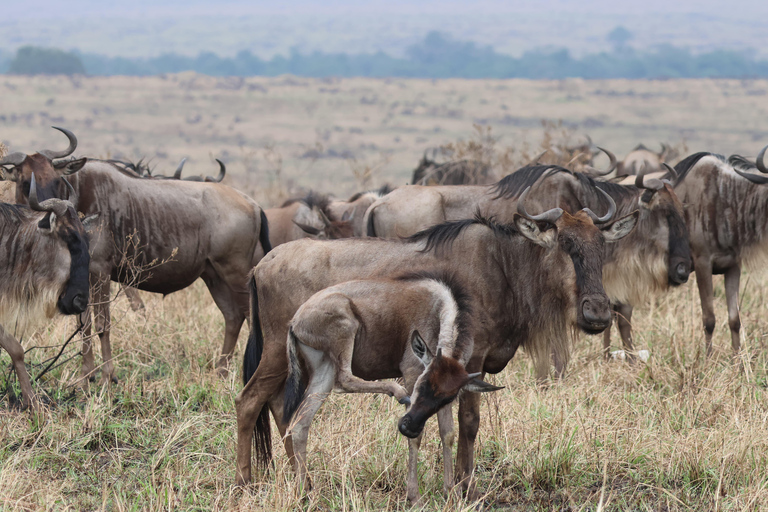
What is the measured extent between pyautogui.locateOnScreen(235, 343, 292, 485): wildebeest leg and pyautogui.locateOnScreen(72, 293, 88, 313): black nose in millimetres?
1615

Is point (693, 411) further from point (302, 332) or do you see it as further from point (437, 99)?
point (437, 99)

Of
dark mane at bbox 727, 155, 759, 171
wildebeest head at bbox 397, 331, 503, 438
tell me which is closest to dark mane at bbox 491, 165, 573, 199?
dark mane at bbox 727, 155, 759, 171

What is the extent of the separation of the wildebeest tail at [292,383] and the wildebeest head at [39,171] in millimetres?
2808

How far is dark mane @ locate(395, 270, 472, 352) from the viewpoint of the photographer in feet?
12.7

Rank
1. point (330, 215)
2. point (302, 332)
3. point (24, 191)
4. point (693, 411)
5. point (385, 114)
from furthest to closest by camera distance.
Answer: point (385, 114) < point (330, 215) < point (24, 191) < point (693, 411) < point (302, 332)

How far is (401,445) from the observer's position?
442 cm

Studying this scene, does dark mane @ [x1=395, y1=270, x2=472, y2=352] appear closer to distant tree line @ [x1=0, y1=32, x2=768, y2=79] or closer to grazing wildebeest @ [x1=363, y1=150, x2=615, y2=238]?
grazing wildebeest @ [x1=363, y1=150, x2=615, y2=238]

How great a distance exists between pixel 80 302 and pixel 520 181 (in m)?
3.18

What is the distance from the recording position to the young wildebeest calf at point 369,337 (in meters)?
3.71

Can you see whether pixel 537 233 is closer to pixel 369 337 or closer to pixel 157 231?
pixel 369 337

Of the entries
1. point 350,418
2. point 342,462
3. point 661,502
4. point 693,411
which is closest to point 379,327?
point 342,462

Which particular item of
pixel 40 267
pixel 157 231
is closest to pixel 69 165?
pixel 157 231

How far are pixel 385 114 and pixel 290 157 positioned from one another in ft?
64.7

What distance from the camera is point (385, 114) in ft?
201
